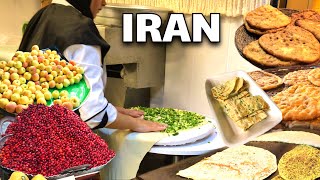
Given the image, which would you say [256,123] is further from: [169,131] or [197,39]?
[197,39]

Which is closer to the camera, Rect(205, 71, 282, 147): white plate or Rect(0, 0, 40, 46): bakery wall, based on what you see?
Rect(205, 71, 282, 147): white plate

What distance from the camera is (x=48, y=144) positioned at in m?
1.06

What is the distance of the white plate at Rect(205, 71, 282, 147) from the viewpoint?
140 cm

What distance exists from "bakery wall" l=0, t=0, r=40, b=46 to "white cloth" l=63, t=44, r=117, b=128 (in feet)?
9.34

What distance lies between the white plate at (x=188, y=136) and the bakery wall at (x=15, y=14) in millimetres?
2819

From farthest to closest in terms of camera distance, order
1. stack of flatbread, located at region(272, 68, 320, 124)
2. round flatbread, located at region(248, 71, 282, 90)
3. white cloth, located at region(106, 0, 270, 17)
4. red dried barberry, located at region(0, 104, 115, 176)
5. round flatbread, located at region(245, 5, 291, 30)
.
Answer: white cloth, located at region(106, 0, 270, 17) → round flatbread, located at region(245, 5, 291, 30) → round flatbread, located at region(248, 71, 282, 90) → stack of flatbread, located at region(272, 68, 320, 124) → red dried barberry, located at region(0, 104, 115, 176)

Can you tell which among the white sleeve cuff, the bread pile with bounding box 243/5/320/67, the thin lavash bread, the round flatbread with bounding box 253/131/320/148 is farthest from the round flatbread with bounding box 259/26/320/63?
the white sleeve cuff

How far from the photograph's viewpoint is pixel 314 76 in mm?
1414

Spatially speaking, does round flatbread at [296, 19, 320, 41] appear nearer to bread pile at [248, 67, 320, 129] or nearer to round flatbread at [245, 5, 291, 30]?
round flatbread at [245, 5, 291, 30]

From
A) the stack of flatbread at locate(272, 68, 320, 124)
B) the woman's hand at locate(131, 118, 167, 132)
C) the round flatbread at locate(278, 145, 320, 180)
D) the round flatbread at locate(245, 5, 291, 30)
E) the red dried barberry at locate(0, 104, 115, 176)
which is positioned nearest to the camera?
the red dried barberry at locate(0, 104, 115, 176)

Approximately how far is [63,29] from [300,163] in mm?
1040

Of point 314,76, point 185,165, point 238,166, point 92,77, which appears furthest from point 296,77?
point 92,77

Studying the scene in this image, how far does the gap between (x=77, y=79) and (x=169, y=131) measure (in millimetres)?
742

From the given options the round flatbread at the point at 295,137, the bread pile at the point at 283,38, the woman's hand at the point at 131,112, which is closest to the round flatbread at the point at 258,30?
the bread pile at the point at 283,38
